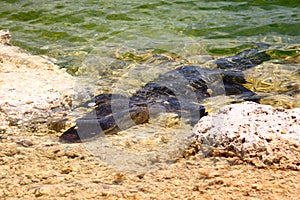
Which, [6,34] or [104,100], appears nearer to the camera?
[104,100]

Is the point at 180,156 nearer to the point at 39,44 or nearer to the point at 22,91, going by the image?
the point at 22,91

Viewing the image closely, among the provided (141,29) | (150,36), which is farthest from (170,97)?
(141,29)

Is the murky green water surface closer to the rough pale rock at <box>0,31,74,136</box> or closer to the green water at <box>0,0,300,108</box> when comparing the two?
the green water at <box>0,0,300,108</box>

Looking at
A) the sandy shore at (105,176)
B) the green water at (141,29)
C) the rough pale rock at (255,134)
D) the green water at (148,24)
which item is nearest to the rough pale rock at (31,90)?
the sandy shore at (105,176)

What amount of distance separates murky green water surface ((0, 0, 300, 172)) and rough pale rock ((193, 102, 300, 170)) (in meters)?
1.10

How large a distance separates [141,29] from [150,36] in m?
0.49

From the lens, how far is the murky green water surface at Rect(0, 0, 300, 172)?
5457 mm

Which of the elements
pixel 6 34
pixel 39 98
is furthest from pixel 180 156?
pixel 6 34

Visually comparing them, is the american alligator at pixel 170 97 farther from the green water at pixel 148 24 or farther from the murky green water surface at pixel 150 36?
the green water at pixel 148 24

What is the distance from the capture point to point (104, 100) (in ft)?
15.7

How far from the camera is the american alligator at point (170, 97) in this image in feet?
13.0

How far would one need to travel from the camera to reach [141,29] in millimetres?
7934

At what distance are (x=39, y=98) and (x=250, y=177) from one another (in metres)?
3.02

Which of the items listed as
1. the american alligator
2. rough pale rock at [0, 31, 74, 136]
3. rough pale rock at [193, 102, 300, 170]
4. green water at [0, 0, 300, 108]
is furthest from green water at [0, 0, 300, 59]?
rough pale rock at [193, 102, 300, 170]
